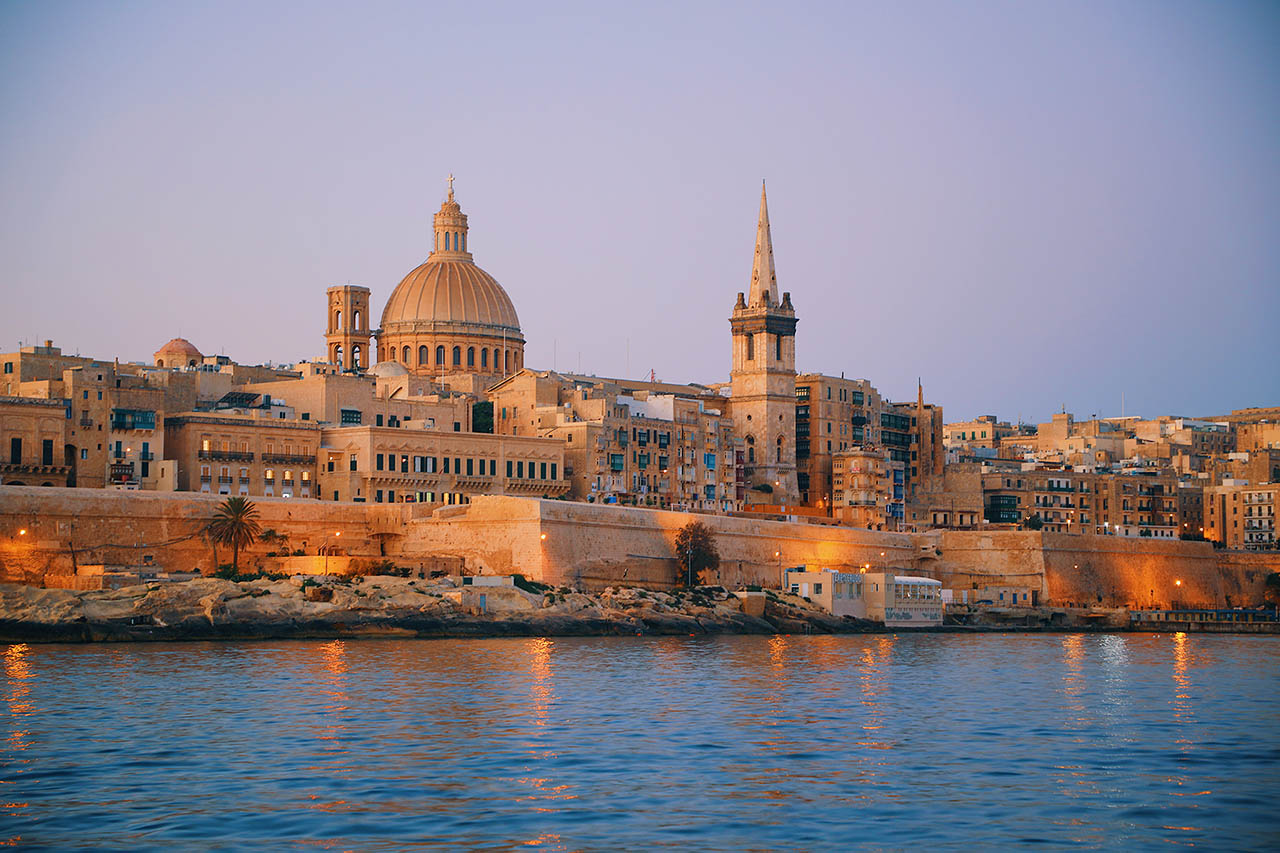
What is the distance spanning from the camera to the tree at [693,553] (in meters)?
65.2

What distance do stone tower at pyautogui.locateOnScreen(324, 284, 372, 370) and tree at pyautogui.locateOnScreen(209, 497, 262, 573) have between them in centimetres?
3542

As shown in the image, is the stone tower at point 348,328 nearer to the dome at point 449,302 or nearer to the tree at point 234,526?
the dome at point 449,302

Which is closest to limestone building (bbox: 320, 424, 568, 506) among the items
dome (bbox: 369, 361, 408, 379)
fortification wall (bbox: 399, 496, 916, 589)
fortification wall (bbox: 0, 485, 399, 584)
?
fortification wall (bbox: 399, 496, 916, 589)

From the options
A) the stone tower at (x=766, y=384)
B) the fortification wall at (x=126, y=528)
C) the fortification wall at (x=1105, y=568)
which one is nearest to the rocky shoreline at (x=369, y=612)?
the fortification wall at (x=126, y=528)

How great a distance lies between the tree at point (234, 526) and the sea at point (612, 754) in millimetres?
10595

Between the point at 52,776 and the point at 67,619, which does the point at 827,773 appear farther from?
the point at 67,619

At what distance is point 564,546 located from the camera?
199 ft

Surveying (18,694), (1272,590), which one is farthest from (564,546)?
(1272,590)

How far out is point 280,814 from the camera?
21.0 metres

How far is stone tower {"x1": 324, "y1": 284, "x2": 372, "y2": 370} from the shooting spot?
303ft

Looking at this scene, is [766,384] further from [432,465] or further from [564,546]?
[564,546]

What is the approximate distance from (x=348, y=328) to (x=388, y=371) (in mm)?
10410

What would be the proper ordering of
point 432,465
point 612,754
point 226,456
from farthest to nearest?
1. point 432,465
2. point 226,456
3. point 612,754

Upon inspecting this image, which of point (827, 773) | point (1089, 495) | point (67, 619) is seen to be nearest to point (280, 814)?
point (827, 773)
